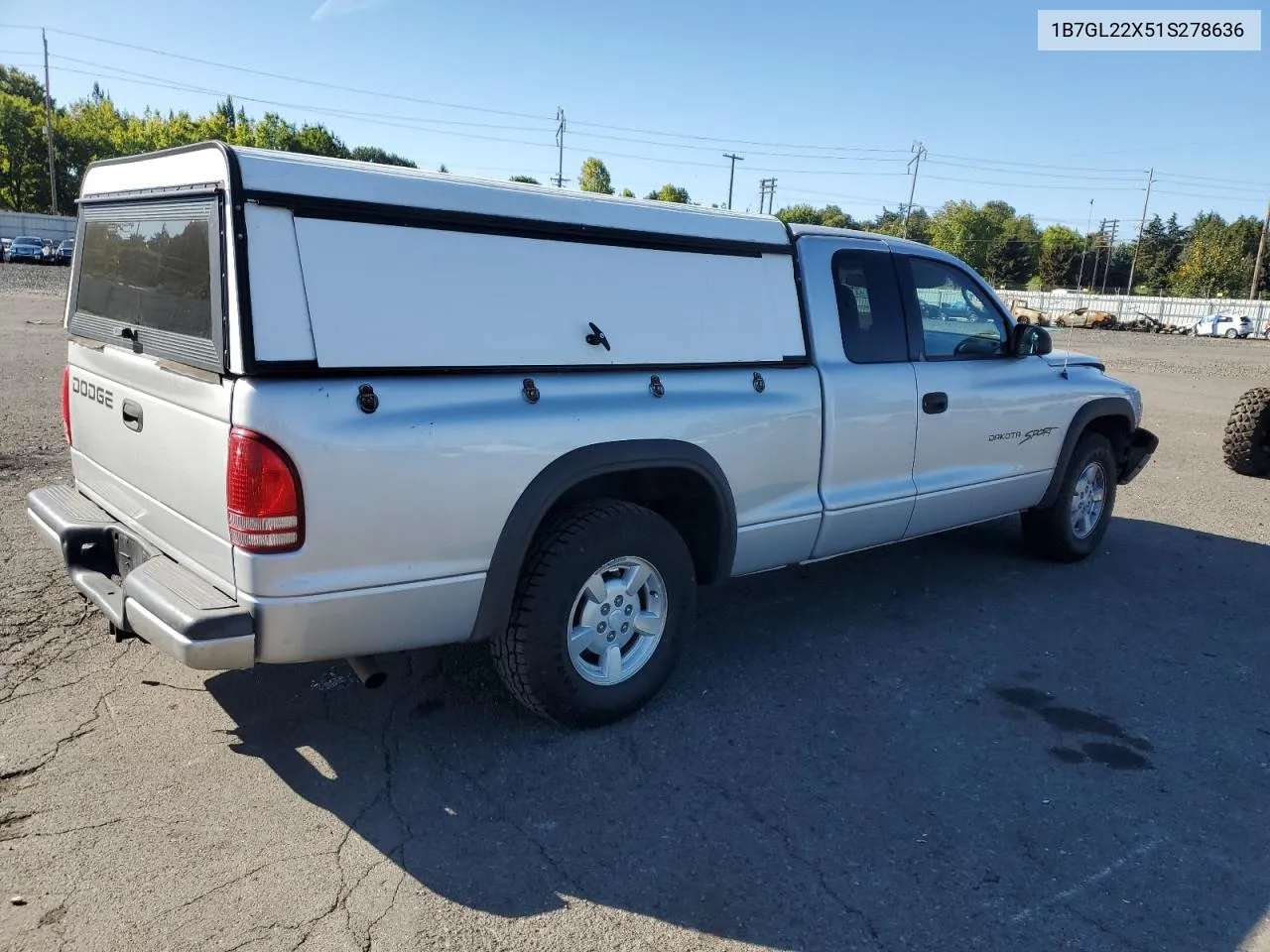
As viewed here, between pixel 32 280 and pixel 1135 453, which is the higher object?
pixel 1135 453

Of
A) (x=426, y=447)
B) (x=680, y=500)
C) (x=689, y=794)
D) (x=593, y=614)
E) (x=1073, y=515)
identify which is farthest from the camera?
(x=1073, y=515)

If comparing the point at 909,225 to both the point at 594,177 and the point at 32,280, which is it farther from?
the point at 32,280

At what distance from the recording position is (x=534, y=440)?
129 inches

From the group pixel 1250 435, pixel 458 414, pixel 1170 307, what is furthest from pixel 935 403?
pixel 1170 307

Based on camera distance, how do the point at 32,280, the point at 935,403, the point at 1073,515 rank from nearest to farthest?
the point at 935,403 → the point at 1073,515 → the point at 32,280

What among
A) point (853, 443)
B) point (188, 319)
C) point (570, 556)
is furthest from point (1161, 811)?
point (188, 319)

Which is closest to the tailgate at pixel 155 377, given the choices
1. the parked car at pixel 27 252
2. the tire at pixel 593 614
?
the tire at pixel 593 614

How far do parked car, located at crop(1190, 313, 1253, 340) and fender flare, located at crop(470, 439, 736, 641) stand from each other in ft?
163

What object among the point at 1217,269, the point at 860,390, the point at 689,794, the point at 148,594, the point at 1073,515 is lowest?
the point at 689,794

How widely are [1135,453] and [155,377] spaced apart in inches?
240

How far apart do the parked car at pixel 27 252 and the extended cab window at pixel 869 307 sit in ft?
164

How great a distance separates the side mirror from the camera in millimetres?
5367

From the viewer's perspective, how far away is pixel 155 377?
10.6 feet

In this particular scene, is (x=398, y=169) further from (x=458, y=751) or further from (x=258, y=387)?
(x=458, y=751)
